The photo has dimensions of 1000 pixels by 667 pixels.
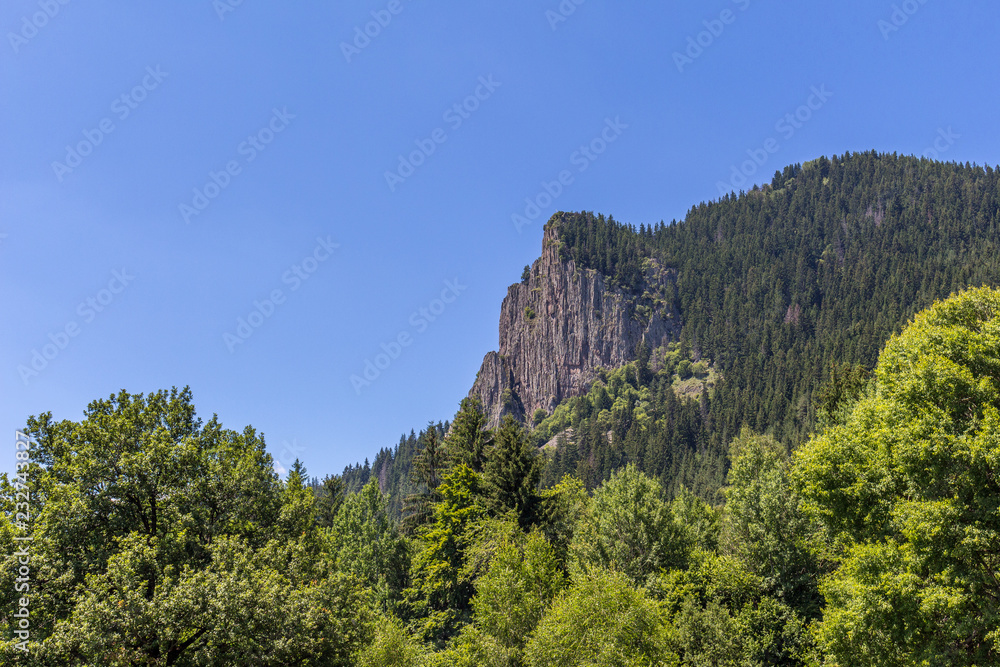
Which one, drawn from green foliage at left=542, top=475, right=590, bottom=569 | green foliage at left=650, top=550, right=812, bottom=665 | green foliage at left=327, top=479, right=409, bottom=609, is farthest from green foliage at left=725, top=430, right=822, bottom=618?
green foliage at left=327, top=479, right=409, bottom=609

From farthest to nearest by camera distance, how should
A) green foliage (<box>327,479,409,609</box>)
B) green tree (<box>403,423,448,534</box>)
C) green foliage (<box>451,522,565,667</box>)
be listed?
green foliage (<box>327,479,409,609</box>)
green tree (<box>403,423,448,534</box>)
green foliage (<box>451,522,565,667</box>)

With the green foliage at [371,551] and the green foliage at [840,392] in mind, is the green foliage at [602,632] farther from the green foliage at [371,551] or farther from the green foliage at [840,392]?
the green foliage at [840,392]

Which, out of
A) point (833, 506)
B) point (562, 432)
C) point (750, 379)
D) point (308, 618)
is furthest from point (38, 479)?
point (562, 432)

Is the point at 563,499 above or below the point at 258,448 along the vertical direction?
below

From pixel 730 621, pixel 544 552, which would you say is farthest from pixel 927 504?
pixel 544 552

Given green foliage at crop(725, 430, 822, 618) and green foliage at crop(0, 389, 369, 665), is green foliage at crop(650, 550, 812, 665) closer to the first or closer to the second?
green foliage at crop(725, 430, 822, 618)

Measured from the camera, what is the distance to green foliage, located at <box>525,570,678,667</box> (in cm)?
2023

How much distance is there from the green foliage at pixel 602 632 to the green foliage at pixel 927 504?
602cm

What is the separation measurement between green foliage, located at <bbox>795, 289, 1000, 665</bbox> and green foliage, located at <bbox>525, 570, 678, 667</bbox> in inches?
237

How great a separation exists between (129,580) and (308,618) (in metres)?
5.30

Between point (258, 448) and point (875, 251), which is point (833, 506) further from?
point (875, 251)

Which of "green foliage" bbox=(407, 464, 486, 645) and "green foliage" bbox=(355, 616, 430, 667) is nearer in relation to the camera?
"green foliage" bbox=(355, 616, 430, 667)

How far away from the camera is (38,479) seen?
55.3ft

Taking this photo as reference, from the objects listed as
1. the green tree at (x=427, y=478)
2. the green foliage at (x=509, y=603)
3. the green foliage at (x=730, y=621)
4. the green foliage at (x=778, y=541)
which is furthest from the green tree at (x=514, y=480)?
the green foliage at (x=778, y=541)
